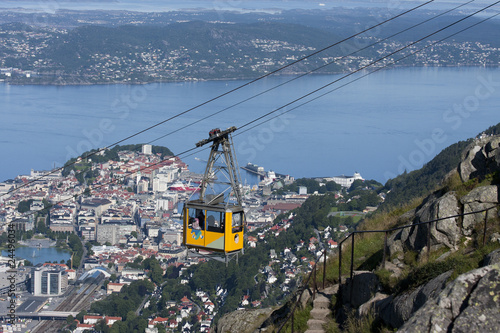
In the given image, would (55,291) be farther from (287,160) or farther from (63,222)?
(287,160)

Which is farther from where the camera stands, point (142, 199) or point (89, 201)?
point (142, 199)

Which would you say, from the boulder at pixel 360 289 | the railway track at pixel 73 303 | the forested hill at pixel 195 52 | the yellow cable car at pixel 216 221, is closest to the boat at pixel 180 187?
the railway track at pixel 73 303

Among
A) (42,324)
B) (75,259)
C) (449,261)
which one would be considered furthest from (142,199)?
(449,261)

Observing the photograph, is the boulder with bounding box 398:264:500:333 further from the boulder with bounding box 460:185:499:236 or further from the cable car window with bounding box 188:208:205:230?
the cable car window with bounding box 188:208:205:230

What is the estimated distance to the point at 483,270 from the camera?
3.18 m

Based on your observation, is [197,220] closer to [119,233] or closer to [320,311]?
[320,311]

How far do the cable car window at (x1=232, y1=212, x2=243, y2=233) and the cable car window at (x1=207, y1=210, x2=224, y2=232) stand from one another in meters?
0.15

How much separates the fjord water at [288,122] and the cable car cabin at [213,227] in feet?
122

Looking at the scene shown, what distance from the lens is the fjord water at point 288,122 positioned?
168 ft

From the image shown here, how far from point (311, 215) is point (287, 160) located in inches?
826

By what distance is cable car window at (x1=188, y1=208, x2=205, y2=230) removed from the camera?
8.15 metres

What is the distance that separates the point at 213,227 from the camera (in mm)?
8078

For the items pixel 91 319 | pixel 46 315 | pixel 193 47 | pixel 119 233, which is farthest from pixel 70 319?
pixel 193 47

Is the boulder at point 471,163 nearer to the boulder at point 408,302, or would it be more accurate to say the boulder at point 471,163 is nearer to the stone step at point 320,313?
the stone step at point 320,313
